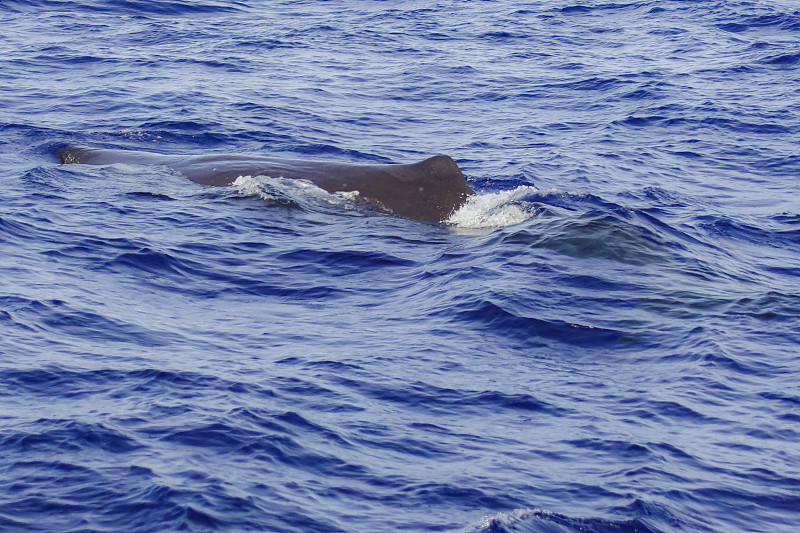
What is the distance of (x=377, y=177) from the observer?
61.1ft

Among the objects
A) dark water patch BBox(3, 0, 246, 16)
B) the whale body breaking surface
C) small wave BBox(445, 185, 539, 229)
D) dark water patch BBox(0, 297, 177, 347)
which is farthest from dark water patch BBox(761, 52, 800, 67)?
dark water patch BBox(0, 297, 177, 347)

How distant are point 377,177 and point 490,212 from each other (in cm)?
196

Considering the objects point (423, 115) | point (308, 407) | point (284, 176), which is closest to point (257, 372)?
point (308, 407)

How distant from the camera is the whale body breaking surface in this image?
59.7ft

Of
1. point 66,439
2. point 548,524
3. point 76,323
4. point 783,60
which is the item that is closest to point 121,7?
point 783,60

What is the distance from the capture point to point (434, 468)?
10.1 m

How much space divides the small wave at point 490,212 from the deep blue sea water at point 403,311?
6cm

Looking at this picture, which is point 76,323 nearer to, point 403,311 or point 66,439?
point 66,439

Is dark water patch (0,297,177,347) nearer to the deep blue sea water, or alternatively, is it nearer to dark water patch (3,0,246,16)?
the deep blue sea water

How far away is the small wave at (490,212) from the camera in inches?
707

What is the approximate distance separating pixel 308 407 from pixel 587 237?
650cm

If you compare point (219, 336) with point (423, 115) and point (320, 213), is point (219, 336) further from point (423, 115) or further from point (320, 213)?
point (423, 115)

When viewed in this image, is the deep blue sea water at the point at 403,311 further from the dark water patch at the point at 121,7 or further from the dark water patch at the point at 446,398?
the dark water patch at the point at 121,7

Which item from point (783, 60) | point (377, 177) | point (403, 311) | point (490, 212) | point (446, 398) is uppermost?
point (446, 398)
